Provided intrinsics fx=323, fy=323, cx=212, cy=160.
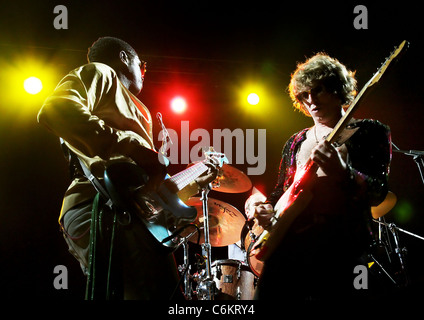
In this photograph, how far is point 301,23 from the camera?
16.8 feet

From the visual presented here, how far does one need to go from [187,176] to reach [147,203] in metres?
0.85

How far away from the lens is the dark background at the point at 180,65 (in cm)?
485

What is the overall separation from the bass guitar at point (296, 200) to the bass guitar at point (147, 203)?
0.52 m

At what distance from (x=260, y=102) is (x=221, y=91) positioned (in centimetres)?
82

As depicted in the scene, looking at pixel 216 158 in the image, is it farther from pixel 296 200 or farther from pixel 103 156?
pixel 103 156

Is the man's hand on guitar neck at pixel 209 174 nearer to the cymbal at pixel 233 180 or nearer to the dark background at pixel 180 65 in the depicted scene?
the cymbal at pixel 233 180

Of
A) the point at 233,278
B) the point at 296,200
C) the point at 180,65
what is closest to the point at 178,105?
the point at 180,65

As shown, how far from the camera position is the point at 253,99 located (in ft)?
21.1

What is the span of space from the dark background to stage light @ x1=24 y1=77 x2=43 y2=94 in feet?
0.31

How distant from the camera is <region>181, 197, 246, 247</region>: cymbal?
5238 mm

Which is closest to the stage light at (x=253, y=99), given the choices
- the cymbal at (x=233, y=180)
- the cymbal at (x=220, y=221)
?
the cymbal at (x=233, y=180)

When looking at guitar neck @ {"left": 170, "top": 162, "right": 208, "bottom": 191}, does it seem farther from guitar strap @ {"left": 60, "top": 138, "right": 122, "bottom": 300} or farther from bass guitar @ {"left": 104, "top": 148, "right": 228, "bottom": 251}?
→ guitar strap @ {"left": 60, "top": 138, "right": 122, "bottom": 300}

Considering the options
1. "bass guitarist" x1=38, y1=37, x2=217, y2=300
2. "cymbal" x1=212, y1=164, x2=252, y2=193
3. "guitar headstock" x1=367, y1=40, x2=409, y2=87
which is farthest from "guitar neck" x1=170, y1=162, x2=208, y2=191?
"cymbal" x1=212, y1=164, x2=252, y2=193
